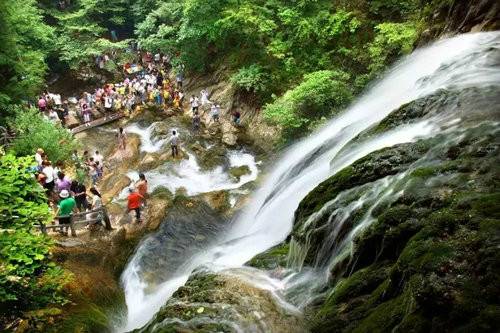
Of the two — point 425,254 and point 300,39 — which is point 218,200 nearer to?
point 300,39

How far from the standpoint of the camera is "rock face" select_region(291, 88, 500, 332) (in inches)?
174

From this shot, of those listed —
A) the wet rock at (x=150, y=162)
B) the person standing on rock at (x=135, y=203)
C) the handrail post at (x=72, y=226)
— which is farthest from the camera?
the wet rock at (x=150, y=162)

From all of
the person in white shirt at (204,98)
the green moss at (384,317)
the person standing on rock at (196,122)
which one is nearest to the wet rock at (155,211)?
the person standing on rock at (196,122)

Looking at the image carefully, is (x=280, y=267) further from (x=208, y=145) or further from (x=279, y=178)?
(x=208, y=145)

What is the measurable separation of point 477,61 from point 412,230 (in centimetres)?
651

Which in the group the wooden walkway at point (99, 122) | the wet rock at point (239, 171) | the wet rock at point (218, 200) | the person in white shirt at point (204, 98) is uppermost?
the wooden walkway at point (99, 122)

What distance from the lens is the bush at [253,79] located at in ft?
69.3

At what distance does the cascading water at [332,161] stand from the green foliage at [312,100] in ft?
7.60

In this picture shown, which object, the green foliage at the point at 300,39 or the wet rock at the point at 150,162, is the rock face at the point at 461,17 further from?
the wet rock at the point at 150,162

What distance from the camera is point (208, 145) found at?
2080 cm

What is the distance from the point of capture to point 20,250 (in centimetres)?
661

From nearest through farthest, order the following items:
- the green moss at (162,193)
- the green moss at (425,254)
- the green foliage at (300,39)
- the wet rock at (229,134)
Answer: the green moss at (425,254) < the green moss at (162,193) < the green foliage at (300,39) < the wet rock at (229,134)

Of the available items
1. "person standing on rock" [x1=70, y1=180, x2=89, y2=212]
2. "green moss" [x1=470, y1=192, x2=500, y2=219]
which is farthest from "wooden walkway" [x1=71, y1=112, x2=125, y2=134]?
"green moss" [x1=470, y1=192, x2=500, y2=219]

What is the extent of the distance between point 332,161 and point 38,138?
12363 mm
